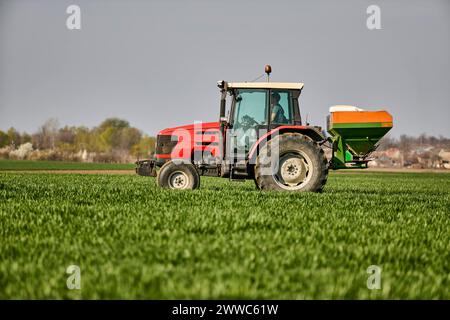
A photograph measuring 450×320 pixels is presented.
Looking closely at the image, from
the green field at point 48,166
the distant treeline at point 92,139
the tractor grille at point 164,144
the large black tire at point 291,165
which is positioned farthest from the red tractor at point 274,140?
the distant treeline at point 92,139

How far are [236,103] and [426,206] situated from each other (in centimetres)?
475

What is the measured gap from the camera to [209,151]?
36.6ft

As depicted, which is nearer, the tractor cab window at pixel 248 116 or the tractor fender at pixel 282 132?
the tractor fender at pixel 282 132

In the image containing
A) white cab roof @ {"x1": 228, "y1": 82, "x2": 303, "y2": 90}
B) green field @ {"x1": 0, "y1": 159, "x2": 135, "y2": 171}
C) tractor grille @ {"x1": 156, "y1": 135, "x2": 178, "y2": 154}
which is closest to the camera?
white cab roof @ {"x1": 228, "y1": 82, "x2": 303, "y2": 90}

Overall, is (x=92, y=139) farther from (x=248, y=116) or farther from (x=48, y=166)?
(x=248, y=116)

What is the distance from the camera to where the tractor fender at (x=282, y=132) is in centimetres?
1031

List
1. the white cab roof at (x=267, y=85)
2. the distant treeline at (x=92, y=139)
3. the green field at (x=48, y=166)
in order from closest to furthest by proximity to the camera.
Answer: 1. the white cab roof at (x=267, y=85)
2. the green field at (x=48, y=166)
3. the distant treeline at (x=92, y=139)

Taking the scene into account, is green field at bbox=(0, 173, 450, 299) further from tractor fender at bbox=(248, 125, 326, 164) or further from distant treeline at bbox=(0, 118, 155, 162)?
distant treeline at bbox=(0, 118, 155, 162)

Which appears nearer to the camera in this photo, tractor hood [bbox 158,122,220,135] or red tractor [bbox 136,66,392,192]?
red tractor [bbox 136,66,392,192]

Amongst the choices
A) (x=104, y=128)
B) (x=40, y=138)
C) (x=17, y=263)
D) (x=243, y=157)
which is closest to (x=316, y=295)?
(x=17, y=263)

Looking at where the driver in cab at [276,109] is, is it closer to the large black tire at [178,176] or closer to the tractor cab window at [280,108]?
the tractor cab window at [280,108]

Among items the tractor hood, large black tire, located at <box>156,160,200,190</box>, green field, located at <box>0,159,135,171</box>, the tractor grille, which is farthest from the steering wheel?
green field, located at <box>0,159,135,171</box>

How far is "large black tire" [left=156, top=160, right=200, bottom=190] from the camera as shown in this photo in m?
11.0
